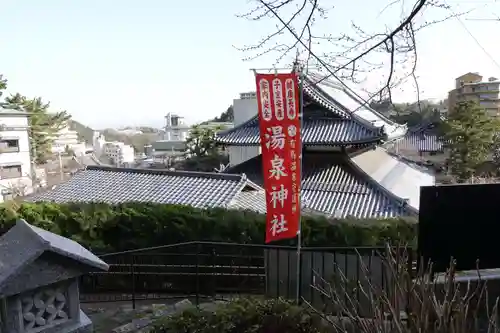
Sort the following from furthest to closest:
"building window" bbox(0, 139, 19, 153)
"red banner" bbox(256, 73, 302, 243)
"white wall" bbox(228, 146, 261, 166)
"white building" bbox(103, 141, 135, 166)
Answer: "white building" bbox(103, 141, 135, 166)
"building window" bbox(0, 139, 19, 153)
"white wall" bbox(228, 146, 261, 166)
"red banner" bbox(256, 73, 302, 243)

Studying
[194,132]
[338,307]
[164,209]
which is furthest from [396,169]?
[194,132]

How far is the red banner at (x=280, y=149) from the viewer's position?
5160 millimetres

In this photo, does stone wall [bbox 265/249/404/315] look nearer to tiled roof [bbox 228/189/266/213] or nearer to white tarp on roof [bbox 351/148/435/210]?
tiled roof [bbox 228/189/266/213]

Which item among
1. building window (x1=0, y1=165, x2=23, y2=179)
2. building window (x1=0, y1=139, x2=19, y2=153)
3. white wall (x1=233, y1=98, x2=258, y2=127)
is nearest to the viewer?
white wall (x1=233, y1=98, x2=258, y2=127)

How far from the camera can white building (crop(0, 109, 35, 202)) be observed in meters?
27.2

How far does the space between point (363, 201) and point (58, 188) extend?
983 cm

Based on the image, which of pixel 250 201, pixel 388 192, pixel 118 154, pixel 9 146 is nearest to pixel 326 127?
pixel 388 192

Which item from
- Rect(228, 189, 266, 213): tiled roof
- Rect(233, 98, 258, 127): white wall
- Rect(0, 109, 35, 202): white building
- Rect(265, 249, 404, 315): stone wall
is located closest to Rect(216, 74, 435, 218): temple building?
Rect(228, 189, 266, 213): tiled roof

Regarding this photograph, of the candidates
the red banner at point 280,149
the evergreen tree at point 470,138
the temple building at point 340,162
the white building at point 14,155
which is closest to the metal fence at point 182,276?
the red banner at point 280,149

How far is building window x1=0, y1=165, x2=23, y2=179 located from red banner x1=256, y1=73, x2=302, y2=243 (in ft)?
95.4

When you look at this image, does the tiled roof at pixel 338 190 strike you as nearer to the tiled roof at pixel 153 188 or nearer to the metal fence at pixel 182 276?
the tiled roof at pixel 153 188

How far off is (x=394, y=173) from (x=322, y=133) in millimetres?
4725

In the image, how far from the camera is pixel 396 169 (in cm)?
1603

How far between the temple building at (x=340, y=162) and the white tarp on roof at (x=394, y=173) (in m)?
0.04
